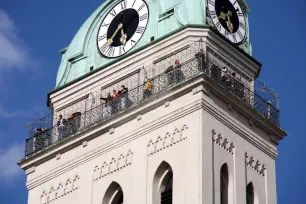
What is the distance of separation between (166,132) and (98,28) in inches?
215

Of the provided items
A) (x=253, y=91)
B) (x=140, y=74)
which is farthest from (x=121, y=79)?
(x=253, y=91)

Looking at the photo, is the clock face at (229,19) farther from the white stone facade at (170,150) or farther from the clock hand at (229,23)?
the white stone facade at (170,150)

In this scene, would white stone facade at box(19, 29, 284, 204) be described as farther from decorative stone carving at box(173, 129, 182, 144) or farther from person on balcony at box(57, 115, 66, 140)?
person on balcony at box(57, 115, 66, 140)

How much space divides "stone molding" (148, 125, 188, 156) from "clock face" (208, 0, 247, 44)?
12.3ft

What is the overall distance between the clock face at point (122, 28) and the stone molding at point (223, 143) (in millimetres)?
4372

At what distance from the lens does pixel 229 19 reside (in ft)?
154

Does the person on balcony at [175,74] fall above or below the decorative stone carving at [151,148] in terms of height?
above

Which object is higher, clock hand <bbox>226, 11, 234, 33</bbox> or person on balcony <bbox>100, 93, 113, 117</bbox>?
clock hand <bbox>226, 11, 234, 33</bbox>

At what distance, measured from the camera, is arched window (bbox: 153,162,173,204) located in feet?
144

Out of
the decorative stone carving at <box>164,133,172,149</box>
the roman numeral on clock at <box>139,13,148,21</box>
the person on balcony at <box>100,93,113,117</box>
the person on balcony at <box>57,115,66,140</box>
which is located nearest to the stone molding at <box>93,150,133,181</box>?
the decorative stone carving at <box>164,133,172,149</box>

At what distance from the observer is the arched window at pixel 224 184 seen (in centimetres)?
4378

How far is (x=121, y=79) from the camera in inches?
1843

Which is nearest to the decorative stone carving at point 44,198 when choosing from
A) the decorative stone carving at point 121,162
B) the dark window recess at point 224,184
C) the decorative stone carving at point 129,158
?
the decorative stone carving at point 121,162

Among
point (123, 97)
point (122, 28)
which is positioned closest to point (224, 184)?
point (123, 97)
